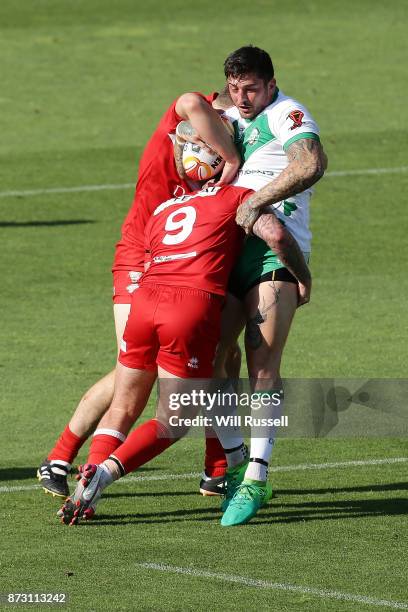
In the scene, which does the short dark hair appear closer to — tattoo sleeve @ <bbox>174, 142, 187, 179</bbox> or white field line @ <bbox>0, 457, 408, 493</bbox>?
tattoo sleeve @ <bbox>174, 142, 187, 179</bbox>

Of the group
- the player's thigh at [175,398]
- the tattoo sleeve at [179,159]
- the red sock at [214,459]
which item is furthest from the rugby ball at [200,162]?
the red sock at [214,459]

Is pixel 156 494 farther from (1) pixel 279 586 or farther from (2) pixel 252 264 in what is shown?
(1) pixel 279 586

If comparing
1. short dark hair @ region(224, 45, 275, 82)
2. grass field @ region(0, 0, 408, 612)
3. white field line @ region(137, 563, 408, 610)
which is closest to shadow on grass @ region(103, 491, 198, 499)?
grass field @ region(0, 0, 408, 612)

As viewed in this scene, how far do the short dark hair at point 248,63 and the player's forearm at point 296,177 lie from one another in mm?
445

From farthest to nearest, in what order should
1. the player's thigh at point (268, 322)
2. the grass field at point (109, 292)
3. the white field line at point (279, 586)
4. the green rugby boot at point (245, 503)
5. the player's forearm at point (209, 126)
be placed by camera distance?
1. the player's forearm at point (209, 126)
2. the player's thigh at point (268, 322)
3. the green rugby boot at point (245, 503)
4. the grass field at point (109, 292)
5. the white field line at point (279, 586)

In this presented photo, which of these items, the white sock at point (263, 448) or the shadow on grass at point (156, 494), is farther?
the shadow on grass at point (156, 494)

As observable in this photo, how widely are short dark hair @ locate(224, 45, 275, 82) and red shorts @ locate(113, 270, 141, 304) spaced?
129 cm

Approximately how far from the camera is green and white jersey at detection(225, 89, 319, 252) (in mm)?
8188

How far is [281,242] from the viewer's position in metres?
7.95

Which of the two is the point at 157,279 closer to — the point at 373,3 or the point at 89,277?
the point at 89,277

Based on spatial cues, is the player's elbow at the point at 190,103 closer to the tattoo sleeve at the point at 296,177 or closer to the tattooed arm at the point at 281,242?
the tattoo sleeve at the point at 296,177

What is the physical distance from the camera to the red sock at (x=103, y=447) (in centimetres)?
795

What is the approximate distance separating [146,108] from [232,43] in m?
4.99

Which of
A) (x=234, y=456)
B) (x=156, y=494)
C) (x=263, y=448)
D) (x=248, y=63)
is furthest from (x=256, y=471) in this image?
(x=248, y=63)
